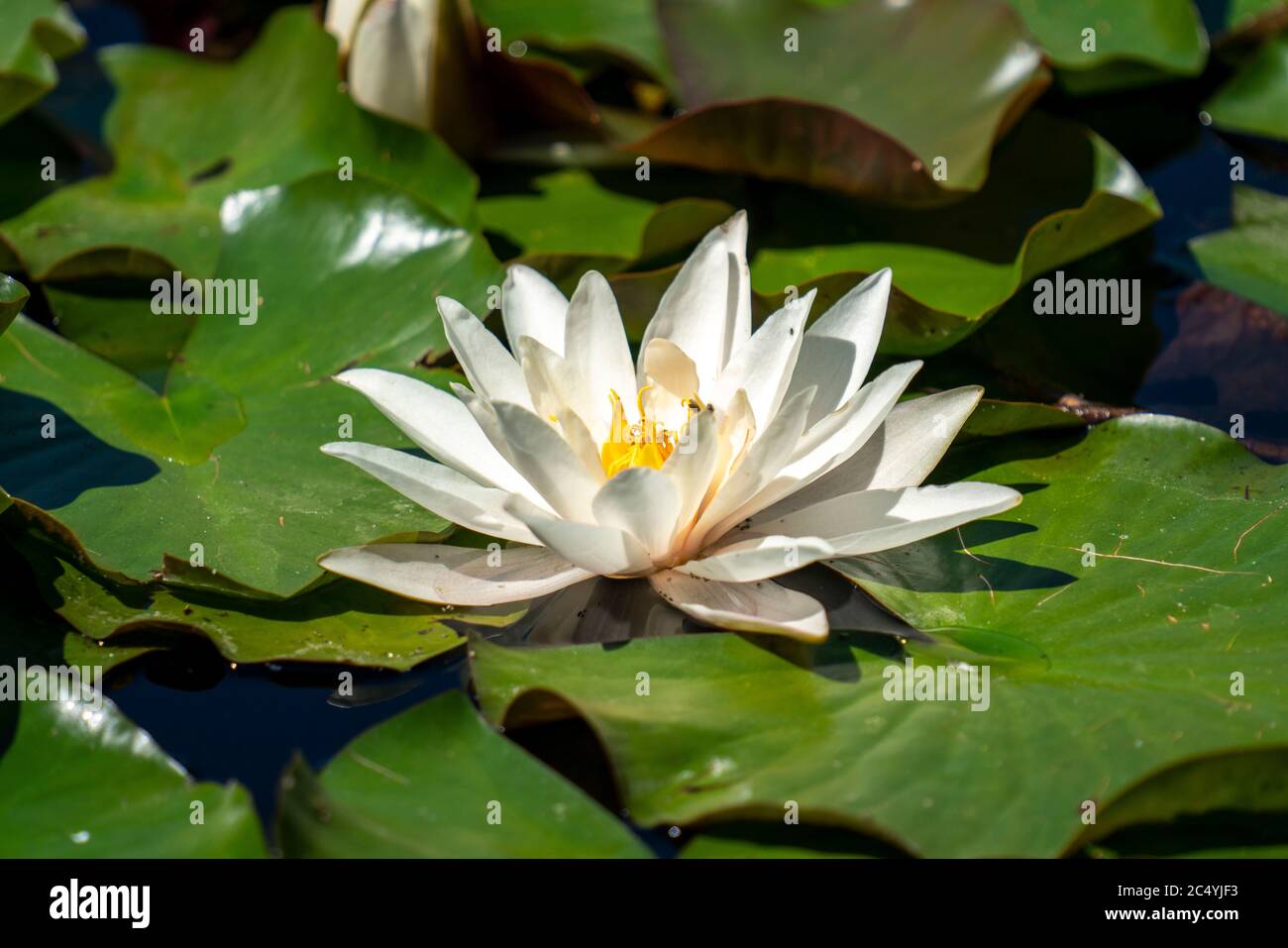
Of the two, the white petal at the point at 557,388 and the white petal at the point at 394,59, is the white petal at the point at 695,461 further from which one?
the white petal at the point at 394,59

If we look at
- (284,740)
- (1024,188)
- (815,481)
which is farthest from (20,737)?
(1024,188)

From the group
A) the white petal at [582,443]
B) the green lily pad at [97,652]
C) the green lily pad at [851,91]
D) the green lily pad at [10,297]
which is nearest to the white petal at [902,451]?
the white petal at [582,443]

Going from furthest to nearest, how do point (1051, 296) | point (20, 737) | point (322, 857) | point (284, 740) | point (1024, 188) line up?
point (1024, 188) < point (1051, 296) < point (284, 740) < point (20, 737) < point (322, 857)

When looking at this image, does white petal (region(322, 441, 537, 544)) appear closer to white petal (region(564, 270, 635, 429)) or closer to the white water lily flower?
the white water lily flower

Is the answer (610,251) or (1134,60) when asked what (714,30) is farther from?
(1134,60)

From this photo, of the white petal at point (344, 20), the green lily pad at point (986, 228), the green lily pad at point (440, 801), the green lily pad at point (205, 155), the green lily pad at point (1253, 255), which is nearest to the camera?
the green lily pad at point (440, 801)

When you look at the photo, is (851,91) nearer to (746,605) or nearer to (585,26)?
(585,26)

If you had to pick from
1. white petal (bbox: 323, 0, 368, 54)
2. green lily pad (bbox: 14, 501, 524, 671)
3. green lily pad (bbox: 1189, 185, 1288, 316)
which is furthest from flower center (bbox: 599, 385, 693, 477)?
white petal (bbox: 323, 0, 368, 54)
